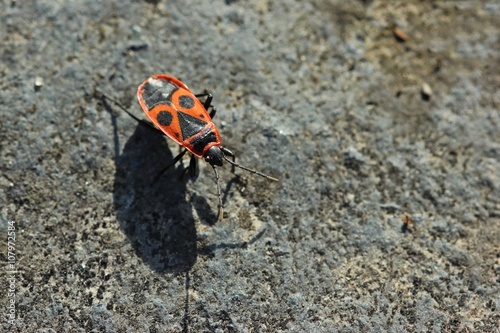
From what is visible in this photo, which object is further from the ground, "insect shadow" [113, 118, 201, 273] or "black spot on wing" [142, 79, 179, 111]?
"black spot on wing" [142, 79, 179, 111]

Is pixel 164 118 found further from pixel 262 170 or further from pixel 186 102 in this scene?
pixel 262 170

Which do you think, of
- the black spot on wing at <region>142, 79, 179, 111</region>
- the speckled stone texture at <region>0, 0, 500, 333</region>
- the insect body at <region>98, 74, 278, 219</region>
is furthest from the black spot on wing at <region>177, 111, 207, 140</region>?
the speckled stone texture at <region>0, 0, 500, 333</region>

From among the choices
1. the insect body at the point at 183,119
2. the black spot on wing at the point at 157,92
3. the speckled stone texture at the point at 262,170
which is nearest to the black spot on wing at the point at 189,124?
the insect body at the point at 183,119

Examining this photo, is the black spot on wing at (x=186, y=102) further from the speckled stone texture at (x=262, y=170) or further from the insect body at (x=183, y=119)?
the speckled stone texture at (x=262, y=170)

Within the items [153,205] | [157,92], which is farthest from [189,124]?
[153,205]

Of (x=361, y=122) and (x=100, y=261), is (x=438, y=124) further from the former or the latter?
(x=100, y=261)

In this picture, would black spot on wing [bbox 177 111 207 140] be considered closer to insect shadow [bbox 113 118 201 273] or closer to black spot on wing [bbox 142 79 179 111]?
black spot on wing [bbox 142 79 179 111]

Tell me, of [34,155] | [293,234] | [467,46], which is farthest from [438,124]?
[34,155]

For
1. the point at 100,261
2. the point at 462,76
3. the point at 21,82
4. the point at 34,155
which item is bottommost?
the point at 100,261
